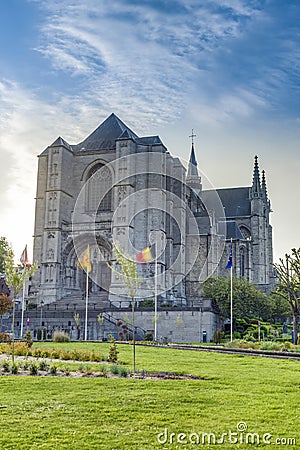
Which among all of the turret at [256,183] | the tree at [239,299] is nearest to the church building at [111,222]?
the tree at [239,299]

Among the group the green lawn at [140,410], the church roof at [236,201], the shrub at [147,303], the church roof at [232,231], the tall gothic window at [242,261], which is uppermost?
the church roof at [236,201]

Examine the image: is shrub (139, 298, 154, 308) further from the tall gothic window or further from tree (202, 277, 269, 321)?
the tall gothic window

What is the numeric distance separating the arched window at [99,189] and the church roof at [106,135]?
208cm

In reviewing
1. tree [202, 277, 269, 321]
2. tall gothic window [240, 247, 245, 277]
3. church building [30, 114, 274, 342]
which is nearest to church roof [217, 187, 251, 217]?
tall gothic window [240, 247, 245, 277]

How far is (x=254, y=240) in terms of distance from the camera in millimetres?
71375

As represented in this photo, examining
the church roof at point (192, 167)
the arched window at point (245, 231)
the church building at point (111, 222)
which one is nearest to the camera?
the church building at point (111, 222)

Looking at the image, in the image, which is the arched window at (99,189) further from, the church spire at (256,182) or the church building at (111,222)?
the church spire at (256,182)

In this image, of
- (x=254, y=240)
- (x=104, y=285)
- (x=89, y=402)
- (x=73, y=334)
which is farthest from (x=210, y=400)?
(x=254, y=240)

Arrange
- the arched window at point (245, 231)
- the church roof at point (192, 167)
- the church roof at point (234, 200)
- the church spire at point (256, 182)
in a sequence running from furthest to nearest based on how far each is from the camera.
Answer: the church roof at point (192, 167) < the church roof at point (234, 200) < the arched window at point (245, 231) < the church spire at point (256, 182)

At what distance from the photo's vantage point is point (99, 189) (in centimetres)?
5347

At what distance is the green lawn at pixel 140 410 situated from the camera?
7.61m

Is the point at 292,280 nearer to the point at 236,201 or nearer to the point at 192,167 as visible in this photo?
the point at 236,201

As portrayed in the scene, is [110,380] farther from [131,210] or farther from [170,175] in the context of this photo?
[170,175]

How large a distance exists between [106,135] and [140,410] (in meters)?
48.3
